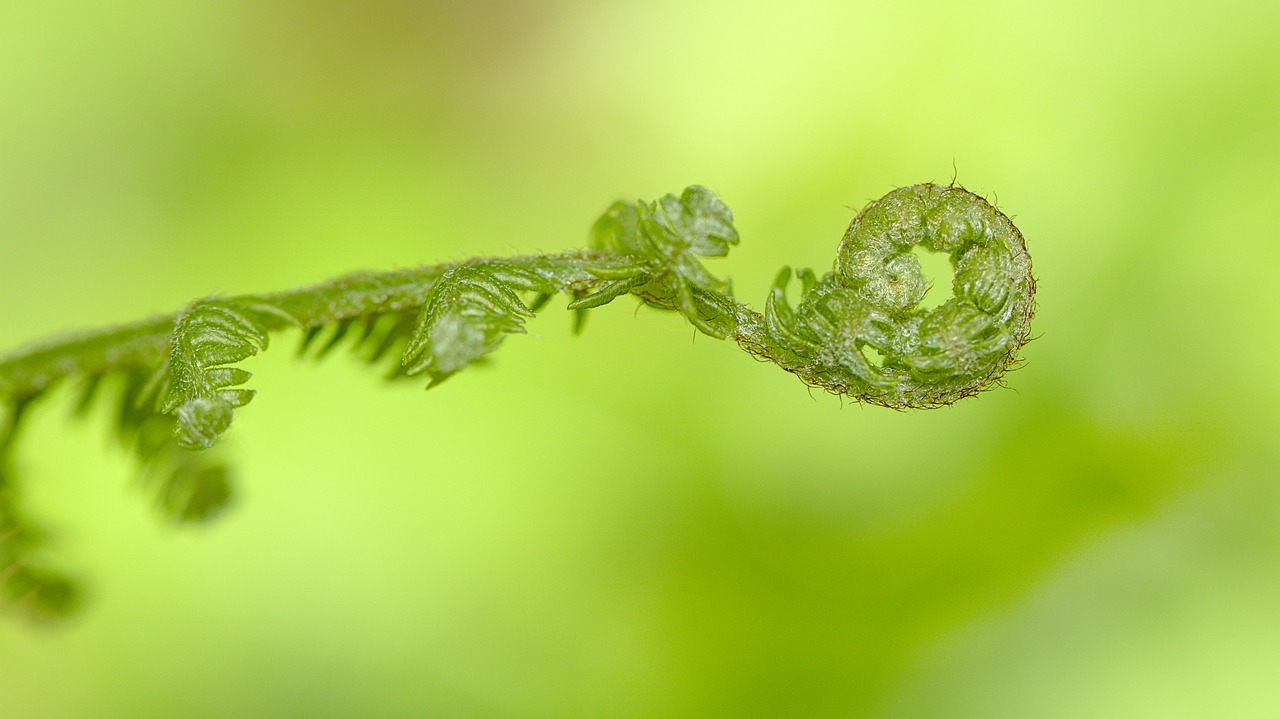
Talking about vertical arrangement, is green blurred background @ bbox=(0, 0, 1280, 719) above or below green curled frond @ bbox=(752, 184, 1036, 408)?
above

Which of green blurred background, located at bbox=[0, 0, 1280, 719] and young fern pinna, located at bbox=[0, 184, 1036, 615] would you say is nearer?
young fern pinna, located at bbox=[0, 184, 1036, 615]

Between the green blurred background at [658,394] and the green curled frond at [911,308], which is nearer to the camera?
the green curled frond at [911,308]

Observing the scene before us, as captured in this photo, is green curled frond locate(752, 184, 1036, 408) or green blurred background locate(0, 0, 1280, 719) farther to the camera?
green blurred background locate(0, 0, 1280, 719)

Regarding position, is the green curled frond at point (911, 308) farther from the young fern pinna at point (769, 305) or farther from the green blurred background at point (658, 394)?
the green blurred background at point (658, 394)

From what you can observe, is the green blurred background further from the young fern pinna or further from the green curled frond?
the green curled frond

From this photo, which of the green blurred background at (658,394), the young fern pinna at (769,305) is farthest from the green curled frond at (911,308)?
the green blurred background at (658,394)

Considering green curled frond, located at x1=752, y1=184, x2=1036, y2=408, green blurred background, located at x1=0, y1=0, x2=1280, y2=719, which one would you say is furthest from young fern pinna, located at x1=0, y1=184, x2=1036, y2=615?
green blurred background, located at x1=0, y1=0, x2=1280, y2=719

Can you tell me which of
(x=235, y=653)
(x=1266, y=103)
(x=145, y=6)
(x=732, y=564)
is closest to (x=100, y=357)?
(x=235, y=653)

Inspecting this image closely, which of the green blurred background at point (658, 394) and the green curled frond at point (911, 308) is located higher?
the green blurred background at point (658, 394)

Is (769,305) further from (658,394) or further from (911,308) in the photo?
(658,394)
